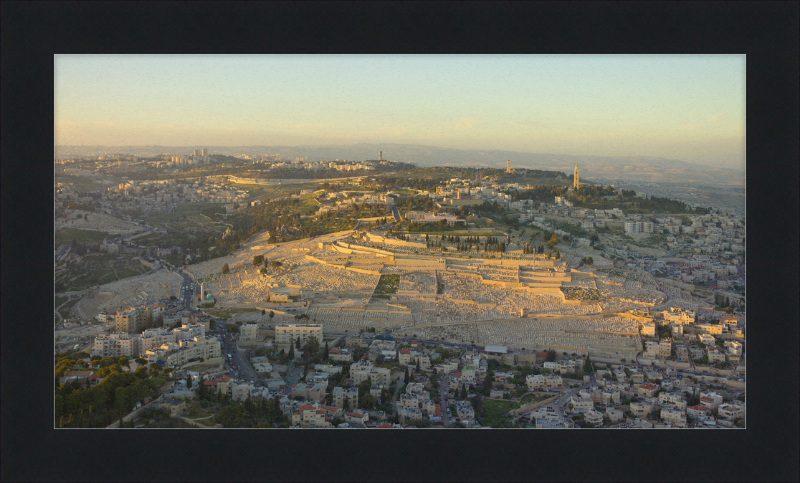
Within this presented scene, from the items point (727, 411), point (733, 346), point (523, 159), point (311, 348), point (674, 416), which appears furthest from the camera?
point (523, 159)

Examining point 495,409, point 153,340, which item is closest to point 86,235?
point 153,340

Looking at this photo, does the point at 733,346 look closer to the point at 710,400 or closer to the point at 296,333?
the point at 710,400

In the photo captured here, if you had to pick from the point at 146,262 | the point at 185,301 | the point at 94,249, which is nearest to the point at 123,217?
the point at 146,262

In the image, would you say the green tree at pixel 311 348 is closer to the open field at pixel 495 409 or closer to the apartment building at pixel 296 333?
the apartment building at pixel 296 333

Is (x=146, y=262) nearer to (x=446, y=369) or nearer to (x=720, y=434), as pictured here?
(x=446, y=369)

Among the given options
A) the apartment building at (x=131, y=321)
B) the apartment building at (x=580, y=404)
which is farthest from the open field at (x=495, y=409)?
the apartment building at (x=131, y=321)

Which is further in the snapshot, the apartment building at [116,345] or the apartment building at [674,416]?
the apartment building at [116,345]

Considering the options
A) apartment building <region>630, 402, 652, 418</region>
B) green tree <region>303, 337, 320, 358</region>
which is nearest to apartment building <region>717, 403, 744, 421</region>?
apartment building <region>630, 402, 652, 418</region>

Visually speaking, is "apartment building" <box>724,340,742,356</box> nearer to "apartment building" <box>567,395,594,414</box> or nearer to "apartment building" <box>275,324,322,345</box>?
"apartment building" <box>567,395,594,414</box>
